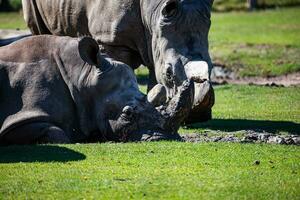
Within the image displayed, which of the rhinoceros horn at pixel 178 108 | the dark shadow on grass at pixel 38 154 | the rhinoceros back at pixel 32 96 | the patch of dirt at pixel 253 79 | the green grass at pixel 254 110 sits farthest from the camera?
the patch of dirt at pixel 253 79

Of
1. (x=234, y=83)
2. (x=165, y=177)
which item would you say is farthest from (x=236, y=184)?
(x=234, y=83)

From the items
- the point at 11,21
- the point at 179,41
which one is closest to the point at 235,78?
the point at 179,41

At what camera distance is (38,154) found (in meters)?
10.6

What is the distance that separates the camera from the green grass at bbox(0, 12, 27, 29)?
33.0m

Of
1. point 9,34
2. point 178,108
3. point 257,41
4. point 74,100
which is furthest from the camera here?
point 257,41

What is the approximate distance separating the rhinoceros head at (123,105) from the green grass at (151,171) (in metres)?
0.38

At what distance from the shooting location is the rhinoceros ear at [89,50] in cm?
1182

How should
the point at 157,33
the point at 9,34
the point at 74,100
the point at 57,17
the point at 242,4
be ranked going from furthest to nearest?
the point at 242,4, the point at 9,34, the point at 57,17, the point at 157,33, the point at 74,100

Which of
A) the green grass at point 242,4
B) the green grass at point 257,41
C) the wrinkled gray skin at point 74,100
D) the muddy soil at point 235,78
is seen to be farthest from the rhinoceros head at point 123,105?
the green grass at point 242,4

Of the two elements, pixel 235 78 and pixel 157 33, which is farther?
Answer: pixel 235 78

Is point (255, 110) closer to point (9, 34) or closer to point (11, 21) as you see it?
point (9, 34)

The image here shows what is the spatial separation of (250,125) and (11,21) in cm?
2197

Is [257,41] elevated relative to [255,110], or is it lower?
lower

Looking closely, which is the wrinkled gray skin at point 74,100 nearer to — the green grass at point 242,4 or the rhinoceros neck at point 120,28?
the rhinoceros neck at point 120,28
